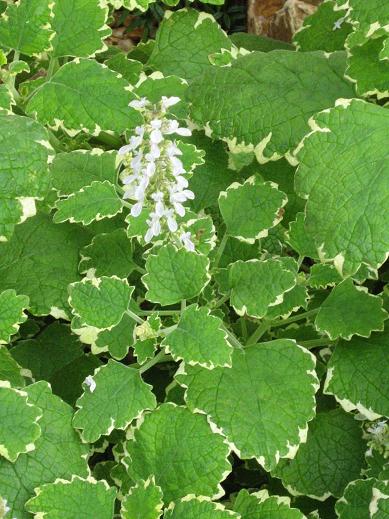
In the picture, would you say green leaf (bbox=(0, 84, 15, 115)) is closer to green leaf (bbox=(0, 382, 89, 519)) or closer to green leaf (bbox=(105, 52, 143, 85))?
green leaf (bbox=(105, 52, 143, 85))

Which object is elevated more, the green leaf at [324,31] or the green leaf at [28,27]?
the green leaf at [28,27]

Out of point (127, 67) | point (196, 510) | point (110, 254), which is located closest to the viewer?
point (196, 510)

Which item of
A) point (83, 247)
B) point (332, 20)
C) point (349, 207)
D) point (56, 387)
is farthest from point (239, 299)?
point (332, 20)

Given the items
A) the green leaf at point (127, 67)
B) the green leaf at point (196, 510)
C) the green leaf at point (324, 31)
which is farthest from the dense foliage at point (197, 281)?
the green leaf at point (324, 31)

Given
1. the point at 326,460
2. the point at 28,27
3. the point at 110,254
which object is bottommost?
the point at 326,460

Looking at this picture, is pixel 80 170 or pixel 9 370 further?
pixel 80 170

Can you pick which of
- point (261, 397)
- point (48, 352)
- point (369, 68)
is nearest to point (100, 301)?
point (261, 397)

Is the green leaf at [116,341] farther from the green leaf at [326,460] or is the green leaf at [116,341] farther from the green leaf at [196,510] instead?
the green leaf at [326,460]

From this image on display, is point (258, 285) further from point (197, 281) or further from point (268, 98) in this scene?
point (268, 98)
